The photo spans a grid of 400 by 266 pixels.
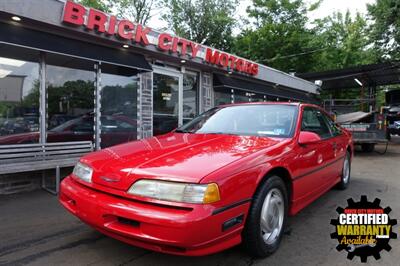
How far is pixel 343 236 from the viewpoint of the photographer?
339 centimetres

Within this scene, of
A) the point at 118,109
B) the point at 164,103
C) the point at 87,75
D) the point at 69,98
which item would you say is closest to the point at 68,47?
the point at 87,75

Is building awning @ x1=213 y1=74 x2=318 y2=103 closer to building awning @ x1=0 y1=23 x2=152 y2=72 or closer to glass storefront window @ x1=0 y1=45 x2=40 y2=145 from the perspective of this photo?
building awning @ x1=0 y1=23 x2=152 y2=72

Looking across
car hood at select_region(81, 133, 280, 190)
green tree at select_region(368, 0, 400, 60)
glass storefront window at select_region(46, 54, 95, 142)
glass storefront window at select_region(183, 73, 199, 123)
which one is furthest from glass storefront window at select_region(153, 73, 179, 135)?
green tree at select_region(368, 0, 400, 60)

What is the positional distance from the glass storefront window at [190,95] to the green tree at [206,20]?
2265 cm

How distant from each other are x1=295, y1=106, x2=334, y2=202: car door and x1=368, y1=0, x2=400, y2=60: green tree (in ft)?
51.5

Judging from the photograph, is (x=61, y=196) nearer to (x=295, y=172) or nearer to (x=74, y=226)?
(x=74, y=226)

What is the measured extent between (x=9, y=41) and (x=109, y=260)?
391 centimetres

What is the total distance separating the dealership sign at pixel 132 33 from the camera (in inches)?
229

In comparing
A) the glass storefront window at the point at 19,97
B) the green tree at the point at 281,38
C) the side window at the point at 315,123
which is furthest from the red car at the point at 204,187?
the green tree at the point at 281,38

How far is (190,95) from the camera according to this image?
32.1 ft

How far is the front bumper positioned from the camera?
2.25 meters

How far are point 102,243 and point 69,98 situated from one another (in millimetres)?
4152

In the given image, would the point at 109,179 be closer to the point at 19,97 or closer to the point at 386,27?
the point at 19,97

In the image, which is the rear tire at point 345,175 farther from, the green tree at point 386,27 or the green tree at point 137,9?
the green tree at point 137,9
